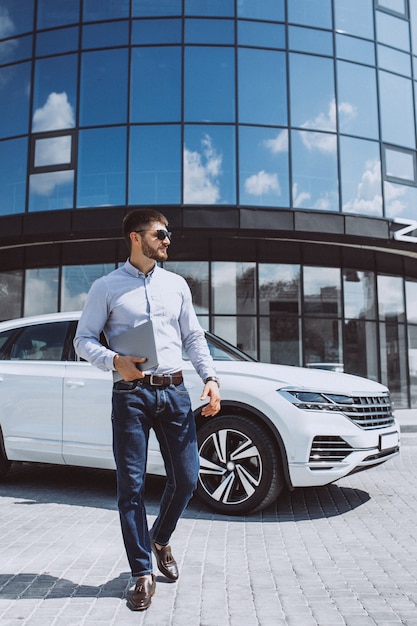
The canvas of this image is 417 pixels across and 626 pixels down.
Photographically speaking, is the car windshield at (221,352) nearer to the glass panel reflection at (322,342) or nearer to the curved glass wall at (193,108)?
the curved glass wall at (193,108)

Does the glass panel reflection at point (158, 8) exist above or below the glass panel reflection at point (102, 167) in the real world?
above

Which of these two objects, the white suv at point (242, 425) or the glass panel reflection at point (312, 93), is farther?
the glass panel reflection at point (312, 93)

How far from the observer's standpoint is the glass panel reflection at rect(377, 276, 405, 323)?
18.9 m

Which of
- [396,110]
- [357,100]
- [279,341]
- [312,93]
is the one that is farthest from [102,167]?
[396,110]

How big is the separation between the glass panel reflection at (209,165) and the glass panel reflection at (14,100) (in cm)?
481

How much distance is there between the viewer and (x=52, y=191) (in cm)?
1681

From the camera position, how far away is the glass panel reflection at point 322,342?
57.7ft

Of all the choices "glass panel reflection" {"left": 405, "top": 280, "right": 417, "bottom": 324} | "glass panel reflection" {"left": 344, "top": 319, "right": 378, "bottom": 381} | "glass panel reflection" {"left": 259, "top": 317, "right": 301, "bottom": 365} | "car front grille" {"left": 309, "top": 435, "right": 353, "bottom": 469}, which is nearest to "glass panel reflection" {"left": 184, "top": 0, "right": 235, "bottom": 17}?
"glass panel reflection" {"left": 259, "top": 317, "right": 301, "bottom": 365}

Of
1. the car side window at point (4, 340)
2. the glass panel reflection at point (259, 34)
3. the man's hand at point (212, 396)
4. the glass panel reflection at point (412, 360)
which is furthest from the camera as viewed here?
the glass panel reflection at point (412, 360)

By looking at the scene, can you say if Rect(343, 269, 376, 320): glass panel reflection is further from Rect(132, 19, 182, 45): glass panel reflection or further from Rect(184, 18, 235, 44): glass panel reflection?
Rect(132, 19, 182, 45): glass panel reflection

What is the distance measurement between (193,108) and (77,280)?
18.7 feet

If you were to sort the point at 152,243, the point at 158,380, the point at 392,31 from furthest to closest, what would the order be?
1. the point at 392,31
2. the point at 152,243
3. the point at 158,380

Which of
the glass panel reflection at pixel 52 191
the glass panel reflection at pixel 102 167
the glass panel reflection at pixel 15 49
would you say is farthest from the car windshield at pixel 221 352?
Answer: the glass panel reflection at pixel 15 49

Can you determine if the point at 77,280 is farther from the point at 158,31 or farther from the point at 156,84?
the point at 158,31
